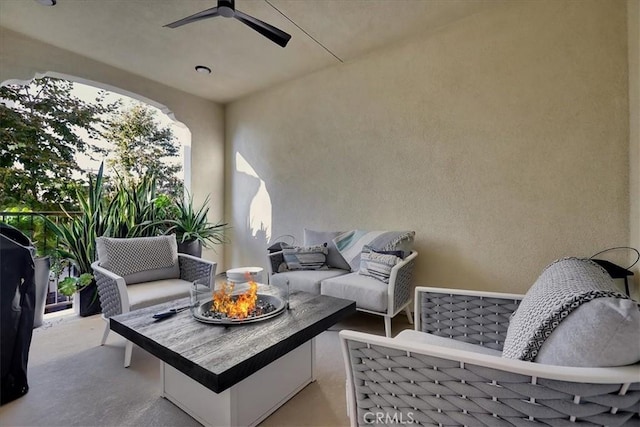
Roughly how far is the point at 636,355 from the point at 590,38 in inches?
104

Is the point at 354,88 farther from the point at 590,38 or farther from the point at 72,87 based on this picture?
the point at 72,87

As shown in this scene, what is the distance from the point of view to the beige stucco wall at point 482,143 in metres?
2.20

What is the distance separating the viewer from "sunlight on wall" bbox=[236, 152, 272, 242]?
4223 mm

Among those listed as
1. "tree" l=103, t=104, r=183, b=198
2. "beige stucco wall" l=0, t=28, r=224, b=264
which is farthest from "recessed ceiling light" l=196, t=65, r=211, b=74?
"tree" l=103, t=104, r=183, b=198

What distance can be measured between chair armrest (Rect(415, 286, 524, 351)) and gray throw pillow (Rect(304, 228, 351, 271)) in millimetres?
1488

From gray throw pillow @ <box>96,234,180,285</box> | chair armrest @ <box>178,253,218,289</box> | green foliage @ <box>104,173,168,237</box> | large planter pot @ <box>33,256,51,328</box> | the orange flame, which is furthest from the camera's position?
green foliage @ <box>104,173,168,237</box>

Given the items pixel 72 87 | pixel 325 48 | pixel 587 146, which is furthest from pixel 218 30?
pixel 72 87

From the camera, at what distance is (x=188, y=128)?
435cm

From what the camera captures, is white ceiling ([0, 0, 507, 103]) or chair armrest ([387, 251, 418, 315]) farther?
white ceiling ([0, 0, 507, 103])

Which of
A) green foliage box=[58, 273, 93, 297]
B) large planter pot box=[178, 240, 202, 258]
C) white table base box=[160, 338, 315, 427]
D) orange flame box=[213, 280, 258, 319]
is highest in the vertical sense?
large planter pot box=[178, 240, 202, 258]

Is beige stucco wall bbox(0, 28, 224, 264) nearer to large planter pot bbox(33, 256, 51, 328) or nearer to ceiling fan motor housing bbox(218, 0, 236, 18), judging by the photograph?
large planter pot bbox(33, 256, 51, 328)

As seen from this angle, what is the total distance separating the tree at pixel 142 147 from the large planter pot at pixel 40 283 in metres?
3.18

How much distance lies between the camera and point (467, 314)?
156 centimetres

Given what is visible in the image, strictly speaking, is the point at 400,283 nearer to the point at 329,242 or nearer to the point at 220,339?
the point at 329,242
